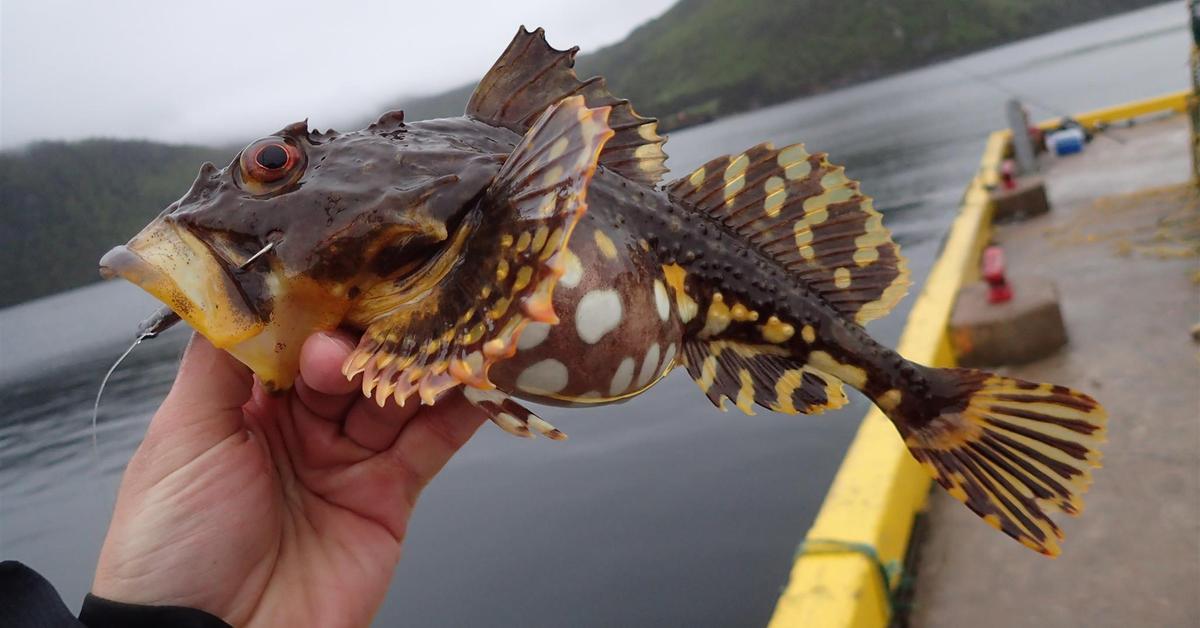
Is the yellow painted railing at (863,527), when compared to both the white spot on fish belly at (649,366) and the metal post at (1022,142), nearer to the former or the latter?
the white spot on fish belly at (649,366)

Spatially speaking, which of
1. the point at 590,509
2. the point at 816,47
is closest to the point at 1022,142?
the point at 590,509

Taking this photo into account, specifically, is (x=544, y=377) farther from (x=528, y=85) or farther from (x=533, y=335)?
(x=528, y=85)

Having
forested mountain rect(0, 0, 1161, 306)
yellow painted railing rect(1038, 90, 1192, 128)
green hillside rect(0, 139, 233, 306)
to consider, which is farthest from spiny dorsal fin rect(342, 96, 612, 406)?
forested mountain rect(0, 0, 1161, 306)

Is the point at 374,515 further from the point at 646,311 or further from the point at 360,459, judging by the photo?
the point at 646,311

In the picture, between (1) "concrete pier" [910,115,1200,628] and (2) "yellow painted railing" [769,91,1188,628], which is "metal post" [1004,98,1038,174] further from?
(2) "yellow painted railing" [769,91,1188,628]

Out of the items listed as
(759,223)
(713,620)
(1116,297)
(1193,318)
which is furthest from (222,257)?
(1116,297)

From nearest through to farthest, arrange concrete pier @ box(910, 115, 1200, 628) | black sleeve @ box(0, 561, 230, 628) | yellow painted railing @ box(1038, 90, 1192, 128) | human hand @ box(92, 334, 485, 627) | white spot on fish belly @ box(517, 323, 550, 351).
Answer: black sleeve @ box(0, 561, 230, 628) < white spot on fish belly @ box(517, 323, 550, 351) < human hand @ box(92, 334, 485, 627) < concrete pier @ box(910, 115, 1200, 628) < yellow painted railing @ box(1038, 90, 1192, 128)
